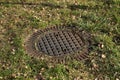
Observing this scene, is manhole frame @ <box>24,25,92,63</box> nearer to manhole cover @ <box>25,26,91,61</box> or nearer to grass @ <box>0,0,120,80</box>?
manhole cover @ <box>25,26,91,61</box>

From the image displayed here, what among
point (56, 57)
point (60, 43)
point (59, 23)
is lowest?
point (56, 57)

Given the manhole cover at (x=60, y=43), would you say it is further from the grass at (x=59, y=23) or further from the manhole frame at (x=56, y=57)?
the grass at (x=59, y=23)

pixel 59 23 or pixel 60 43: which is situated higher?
pixel 59 23

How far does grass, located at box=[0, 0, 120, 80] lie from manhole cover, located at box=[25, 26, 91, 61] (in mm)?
159

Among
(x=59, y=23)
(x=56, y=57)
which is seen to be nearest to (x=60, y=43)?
(x=56, y=57)

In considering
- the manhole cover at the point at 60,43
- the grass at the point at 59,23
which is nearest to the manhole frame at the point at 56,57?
the manhole cover at the point at 60,43

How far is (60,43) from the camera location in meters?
6.23

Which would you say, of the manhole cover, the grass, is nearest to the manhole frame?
the manhole cover

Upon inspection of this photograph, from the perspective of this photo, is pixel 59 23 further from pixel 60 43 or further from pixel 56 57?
pixel 56 57

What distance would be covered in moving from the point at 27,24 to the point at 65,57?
1501 mm

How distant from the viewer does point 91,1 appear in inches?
298

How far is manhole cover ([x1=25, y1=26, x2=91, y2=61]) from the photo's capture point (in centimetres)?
593

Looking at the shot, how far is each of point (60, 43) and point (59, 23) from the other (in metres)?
0.77

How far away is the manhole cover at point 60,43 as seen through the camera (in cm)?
593
